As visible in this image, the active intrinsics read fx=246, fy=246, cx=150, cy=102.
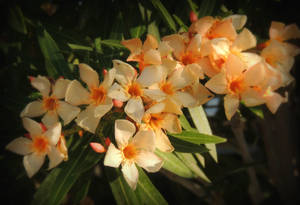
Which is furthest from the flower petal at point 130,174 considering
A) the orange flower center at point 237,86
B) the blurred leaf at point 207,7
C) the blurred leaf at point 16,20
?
the blurred leaf at point 207,7

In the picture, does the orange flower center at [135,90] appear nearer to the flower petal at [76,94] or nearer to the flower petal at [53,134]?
the flower petal at [76,94]

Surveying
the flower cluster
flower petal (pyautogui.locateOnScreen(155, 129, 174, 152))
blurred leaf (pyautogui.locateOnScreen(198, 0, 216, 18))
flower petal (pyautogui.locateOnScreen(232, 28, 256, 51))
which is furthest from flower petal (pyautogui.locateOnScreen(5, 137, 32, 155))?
blurred leaf (pyautogui.locateOnScreen(198, 0, 216, 18))

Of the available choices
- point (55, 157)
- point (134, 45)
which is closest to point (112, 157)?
point (55, 157)

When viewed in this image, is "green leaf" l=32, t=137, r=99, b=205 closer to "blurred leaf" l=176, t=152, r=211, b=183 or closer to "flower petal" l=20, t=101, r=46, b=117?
"flower petal" l=20, t=101, r=46, b=117

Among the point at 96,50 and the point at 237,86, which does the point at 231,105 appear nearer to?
the point at 237,86

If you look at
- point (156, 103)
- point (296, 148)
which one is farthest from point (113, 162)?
point (296, 148)
